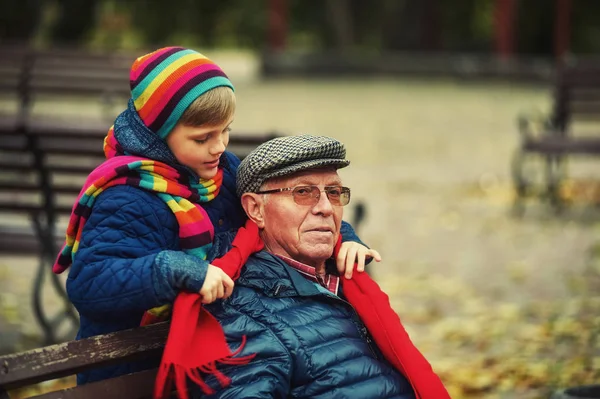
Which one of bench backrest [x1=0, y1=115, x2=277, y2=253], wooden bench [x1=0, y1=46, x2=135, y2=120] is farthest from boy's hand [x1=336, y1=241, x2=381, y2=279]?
wooden bench [x1=0, y1=46, x2=135, y2=120]

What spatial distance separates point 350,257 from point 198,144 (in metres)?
0.54

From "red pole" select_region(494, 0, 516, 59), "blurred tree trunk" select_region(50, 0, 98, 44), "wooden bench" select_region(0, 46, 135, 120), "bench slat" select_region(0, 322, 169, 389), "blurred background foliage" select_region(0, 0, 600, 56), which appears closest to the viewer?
"bench slat" select_region(0, 322, 169, 389)

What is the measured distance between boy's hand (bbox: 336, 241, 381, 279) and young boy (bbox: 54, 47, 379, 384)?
1.26 feet

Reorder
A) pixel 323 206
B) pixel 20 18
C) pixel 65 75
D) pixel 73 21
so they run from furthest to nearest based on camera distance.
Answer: pixel 73 21 < pixel 20 18 < pixel 65 75 < pixel 323 206

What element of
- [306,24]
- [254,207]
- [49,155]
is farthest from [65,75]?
[306,24]

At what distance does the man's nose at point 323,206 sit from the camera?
9.93 ft

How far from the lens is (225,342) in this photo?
2.75 m

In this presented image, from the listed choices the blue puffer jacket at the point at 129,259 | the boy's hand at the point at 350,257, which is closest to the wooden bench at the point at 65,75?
the boy's hand at the point at 350,257

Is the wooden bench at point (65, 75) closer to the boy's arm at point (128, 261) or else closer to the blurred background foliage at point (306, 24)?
the boy's arm at point (128, 261)

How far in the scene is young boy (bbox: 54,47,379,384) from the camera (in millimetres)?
2727

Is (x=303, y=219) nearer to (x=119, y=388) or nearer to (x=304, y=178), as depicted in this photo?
(x=304, y=178)

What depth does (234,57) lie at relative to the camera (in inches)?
1187

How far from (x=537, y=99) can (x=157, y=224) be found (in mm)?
16591

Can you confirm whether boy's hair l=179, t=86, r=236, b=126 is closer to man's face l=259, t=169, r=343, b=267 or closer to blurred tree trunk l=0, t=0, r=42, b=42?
man's face l=259, t=169, r=343, b=267
